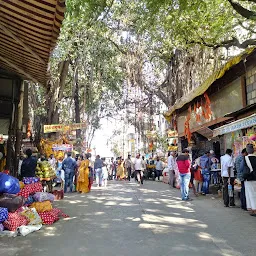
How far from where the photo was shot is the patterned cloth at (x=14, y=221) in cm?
557

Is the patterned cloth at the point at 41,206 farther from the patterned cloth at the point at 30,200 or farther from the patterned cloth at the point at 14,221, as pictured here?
the patterned cloth at the point at 14,221

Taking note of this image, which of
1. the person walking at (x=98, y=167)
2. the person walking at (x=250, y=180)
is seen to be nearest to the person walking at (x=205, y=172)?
the person walking at (x=250, y=180)

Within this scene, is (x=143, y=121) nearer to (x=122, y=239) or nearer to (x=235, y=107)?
(x=235, y=107)

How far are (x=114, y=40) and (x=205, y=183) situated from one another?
15.6 metres

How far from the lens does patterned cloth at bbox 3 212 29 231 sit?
18.3 ft

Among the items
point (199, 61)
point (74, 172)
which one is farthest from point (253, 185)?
point (199, 61)

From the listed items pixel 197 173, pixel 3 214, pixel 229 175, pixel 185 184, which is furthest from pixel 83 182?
pixel 3 214

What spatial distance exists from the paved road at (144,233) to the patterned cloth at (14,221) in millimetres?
281

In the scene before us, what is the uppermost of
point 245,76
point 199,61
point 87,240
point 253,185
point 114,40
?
point 114,40

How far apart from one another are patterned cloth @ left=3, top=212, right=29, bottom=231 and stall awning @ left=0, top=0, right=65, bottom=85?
8.89 feet

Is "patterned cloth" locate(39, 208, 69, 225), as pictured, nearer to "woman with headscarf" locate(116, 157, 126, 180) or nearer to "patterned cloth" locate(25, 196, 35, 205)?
"patterned cloth" locate(25, 196, 35, 205)

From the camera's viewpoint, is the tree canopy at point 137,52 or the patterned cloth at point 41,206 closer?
the patterned cloth at point 41,206

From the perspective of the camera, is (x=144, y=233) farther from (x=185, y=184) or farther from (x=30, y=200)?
(x=185, y=184)

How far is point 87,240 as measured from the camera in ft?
17.3
